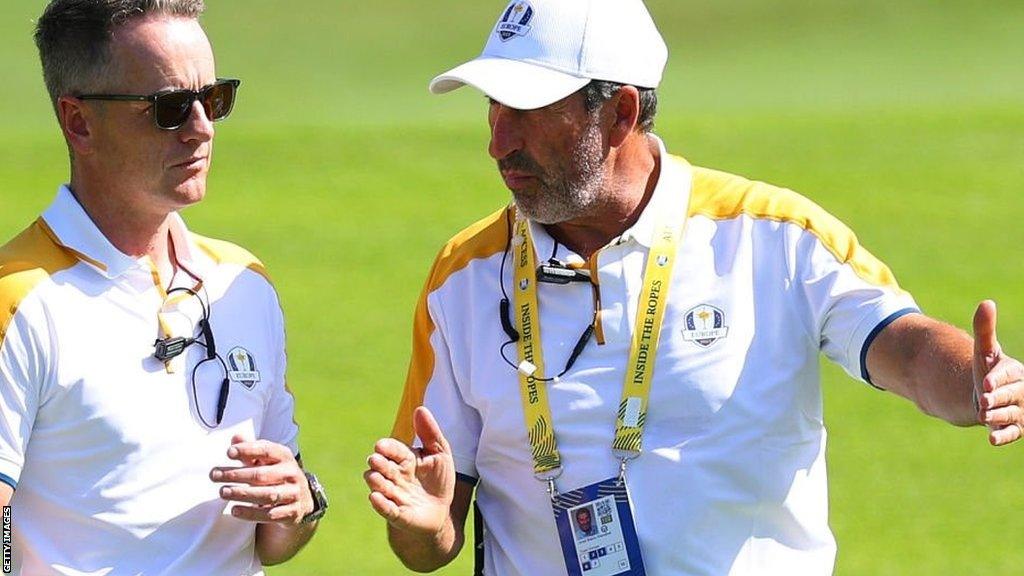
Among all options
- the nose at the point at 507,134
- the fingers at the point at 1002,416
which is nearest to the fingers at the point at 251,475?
the nose at the point at 507,134

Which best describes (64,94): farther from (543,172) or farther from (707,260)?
(707,260)

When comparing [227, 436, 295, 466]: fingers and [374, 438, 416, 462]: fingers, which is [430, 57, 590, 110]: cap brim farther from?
[227, 436, 295, 466]: fingers

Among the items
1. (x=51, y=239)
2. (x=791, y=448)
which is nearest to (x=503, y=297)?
(x=791, y=448)

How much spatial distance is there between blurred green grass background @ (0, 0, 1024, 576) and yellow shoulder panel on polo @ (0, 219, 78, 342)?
5168mm

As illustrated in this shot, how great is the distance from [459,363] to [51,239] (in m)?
1.07

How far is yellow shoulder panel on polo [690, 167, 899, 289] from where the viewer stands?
4.41 m

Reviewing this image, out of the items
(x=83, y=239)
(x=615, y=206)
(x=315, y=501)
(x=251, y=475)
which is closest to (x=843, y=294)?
(x=615, y=206)

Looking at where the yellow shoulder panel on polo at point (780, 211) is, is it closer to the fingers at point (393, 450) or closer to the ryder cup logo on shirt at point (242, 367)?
the fingers at point (393, 450)

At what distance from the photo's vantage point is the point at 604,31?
177 inches

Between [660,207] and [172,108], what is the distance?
123 centimetres

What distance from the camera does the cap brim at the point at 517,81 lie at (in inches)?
172

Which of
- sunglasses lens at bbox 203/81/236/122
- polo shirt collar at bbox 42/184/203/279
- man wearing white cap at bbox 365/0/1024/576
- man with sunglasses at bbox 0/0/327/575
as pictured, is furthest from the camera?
man wearing white cap at bbox 365/0/1024/576

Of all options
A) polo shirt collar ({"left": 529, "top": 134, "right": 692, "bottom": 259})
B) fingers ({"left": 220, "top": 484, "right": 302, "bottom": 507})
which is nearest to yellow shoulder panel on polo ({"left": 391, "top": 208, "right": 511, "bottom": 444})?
polo shirt collar ({"left": 529, "top": 134, "right": 692, "bottom": 259})

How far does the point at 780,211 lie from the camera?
447 cm
